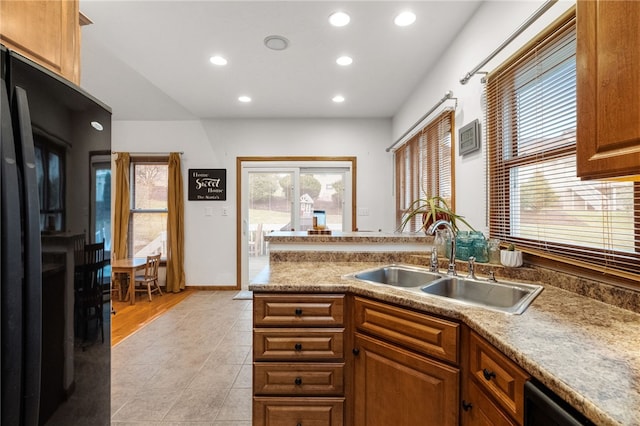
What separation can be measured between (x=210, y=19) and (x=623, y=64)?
8.17ft

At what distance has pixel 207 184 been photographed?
471 centimetres

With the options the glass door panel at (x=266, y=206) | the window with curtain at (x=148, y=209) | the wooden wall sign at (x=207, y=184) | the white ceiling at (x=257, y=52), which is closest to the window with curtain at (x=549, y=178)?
the white ceiling at (x=257, y=52)

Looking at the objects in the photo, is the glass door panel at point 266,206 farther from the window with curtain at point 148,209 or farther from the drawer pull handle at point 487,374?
the drawer pull handle at point 487,374

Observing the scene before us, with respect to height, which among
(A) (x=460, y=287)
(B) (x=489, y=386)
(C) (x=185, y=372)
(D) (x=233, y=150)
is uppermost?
(D) (x=233, y=150)

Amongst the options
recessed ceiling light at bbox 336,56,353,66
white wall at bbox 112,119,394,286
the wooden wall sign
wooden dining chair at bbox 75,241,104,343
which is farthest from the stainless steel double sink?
the wooden wall sign

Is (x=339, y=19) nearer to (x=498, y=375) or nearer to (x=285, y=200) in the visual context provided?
(x=498, y=375)

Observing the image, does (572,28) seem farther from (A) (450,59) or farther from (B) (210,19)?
(B) (210,19)

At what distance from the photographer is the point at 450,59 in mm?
2619

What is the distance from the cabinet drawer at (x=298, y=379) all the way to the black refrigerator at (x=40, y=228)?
69cm

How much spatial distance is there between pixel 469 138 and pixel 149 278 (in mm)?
4406

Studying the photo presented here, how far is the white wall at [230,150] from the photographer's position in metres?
4.72

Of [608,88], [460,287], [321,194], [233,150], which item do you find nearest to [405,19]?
[608,88]

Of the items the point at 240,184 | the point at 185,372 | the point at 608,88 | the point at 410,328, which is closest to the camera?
the point at 608,88

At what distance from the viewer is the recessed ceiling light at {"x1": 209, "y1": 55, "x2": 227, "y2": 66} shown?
9.39 feet
